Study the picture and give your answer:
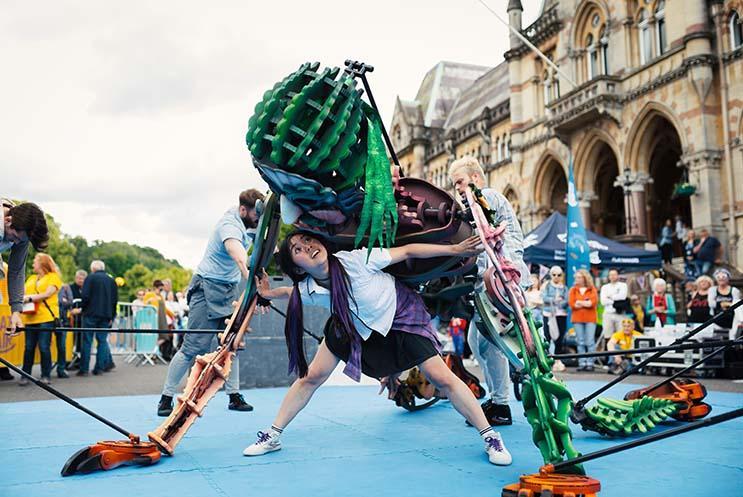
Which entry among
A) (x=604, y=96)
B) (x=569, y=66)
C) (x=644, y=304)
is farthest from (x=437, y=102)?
(x=644, y=304)

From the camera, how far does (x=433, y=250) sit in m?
4.07

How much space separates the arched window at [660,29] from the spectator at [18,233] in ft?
74.2

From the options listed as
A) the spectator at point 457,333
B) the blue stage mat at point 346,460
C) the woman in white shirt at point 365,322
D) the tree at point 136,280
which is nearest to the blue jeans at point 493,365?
the blue stage mat at point 346,460

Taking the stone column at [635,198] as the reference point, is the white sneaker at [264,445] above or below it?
below

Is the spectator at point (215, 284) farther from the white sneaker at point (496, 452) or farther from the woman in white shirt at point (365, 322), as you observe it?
the white sneaker at point (496, 452)

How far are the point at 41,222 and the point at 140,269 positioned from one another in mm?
93654

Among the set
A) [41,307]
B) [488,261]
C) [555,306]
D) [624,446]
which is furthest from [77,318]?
[624,446]

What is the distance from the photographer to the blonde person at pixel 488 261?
16.3ft

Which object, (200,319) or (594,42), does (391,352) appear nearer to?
(200,319)

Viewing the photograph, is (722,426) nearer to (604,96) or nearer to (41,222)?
(41,222)

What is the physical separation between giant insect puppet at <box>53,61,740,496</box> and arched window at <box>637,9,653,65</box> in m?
21.6

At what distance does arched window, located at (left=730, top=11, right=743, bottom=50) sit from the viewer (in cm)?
2016

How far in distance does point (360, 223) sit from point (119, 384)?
767 centimetres

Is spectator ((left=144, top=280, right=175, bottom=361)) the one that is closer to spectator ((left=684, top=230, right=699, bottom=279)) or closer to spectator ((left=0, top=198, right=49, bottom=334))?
spectator ((left=0, top=198, right=49, bottom=334))
